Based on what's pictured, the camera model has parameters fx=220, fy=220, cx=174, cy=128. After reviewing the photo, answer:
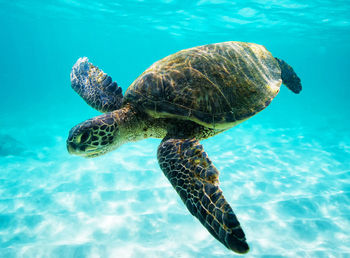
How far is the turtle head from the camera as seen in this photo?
286 cm

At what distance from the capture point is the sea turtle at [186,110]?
2.43 m

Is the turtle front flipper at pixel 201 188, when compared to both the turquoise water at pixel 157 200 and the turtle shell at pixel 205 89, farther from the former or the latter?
the turquoise water at pixel 157 200

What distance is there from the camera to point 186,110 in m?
2.86

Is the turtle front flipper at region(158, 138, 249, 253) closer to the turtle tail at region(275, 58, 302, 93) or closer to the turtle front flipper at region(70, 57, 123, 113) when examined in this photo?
the turtle front flipper at region(70, 57, 123, 113)

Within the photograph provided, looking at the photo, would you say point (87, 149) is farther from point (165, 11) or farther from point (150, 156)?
point (165, 11)

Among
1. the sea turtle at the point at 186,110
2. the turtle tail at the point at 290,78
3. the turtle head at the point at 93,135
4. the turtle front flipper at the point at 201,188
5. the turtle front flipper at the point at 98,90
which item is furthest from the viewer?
the turtle tail at the point at 290,78

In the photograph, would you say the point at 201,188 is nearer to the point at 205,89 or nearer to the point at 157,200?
the point at 205,89

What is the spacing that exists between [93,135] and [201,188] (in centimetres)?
160

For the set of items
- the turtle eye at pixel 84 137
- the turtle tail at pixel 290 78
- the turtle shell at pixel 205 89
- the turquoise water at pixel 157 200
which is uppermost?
the turtle tail at pixel 290 78

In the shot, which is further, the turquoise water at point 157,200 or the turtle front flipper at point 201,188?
the turquoise water at point 157,200

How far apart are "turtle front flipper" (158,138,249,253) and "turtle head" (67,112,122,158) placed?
78cm

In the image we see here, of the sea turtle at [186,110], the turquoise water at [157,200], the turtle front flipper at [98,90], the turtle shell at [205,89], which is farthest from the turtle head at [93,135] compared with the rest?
the turquoise water at [157,200]

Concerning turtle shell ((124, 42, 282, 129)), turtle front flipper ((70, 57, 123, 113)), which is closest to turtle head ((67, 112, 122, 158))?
turtle shell ((124, 42, 282, 129))

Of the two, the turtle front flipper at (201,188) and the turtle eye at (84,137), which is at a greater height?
the turtle eye at (84,137)
